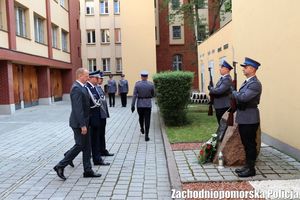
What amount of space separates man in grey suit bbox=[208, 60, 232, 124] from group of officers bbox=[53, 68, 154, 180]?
240cm

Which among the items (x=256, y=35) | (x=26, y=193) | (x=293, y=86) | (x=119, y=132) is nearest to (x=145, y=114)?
(x=119, y=132)

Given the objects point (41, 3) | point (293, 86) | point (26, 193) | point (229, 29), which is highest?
point (41, 3)

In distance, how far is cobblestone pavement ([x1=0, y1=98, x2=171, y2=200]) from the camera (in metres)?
5.97

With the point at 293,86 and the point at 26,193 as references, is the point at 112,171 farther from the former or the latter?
the point at 293,86

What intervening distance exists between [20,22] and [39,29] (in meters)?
3.51

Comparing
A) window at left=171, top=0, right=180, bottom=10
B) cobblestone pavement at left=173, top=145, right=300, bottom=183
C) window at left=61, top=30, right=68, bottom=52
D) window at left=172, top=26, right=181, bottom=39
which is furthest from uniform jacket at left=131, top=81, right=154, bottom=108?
window at left=172, top=26, right=181, bottom=39

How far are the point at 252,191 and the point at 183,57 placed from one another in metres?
38.8

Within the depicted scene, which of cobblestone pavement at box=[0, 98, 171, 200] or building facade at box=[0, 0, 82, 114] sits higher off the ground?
building facade at box=[0, 0, 82, 114]

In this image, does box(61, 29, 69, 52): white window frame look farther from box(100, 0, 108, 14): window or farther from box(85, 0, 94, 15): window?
box(100, 0, 108, 14): window

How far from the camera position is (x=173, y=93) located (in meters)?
12.7

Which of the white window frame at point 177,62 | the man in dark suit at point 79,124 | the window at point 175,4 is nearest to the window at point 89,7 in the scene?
the window at point 175,4

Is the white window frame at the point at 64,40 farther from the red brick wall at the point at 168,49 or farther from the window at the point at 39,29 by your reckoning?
the red brick wall at the point at 168,49

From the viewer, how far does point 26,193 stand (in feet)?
19.7

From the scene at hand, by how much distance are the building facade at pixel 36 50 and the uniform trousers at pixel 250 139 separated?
1506 centimetres
